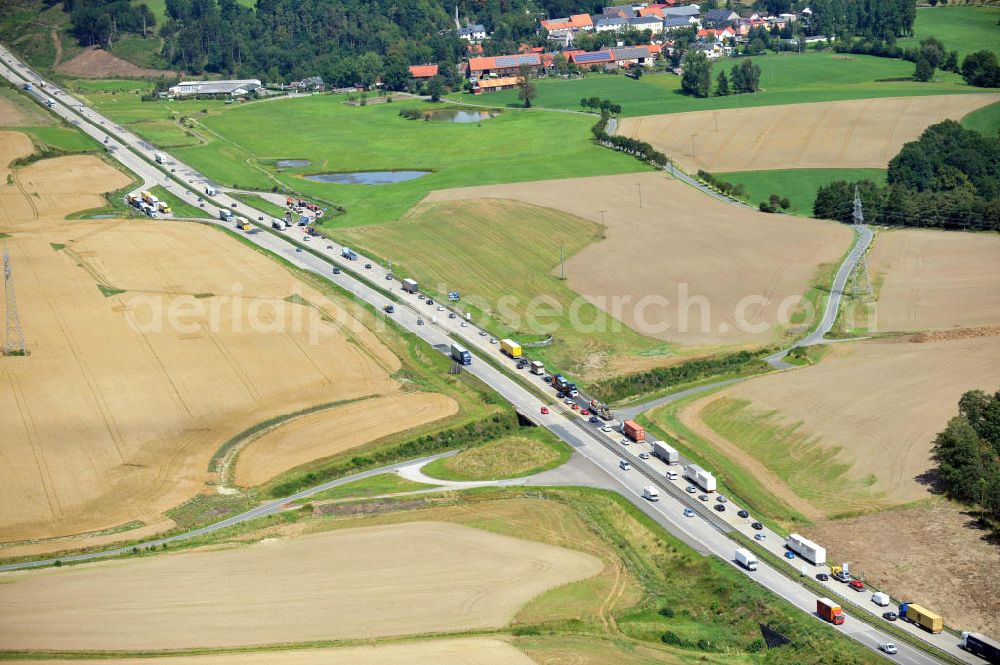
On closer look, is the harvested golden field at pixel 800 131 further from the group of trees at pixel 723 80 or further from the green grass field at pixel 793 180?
the group of trees at pixel 723 80

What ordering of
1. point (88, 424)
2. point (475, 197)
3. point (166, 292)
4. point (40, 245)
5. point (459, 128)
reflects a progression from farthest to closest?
point (459, 128)
point (475, 197)
point (40, 245)
point (166, 292)
point (88, 424)

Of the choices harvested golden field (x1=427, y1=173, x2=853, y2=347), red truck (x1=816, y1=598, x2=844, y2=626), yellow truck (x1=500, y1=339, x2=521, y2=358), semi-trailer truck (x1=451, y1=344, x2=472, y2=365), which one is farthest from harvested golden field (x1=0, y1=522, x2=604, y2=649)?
harvested golden field (x1=427, y1=173, x2=853, y2=347)

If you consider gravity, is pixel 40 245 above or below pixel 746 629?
above

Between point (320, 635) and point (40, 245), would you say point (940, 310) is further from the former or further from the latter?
point (40, 245)

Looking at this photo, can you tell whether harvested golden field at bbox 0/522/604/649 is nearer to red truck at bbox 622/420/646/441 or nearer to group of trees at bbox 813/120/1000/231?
red truck at bbox 622/420/646/441

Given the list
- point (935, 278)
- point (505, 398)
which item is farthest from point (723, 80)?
point (505, 398)

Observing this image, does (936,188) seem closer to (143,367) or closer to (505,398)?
(505,398)

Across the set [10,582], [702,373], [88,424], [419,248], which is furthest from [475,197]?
[10,582]

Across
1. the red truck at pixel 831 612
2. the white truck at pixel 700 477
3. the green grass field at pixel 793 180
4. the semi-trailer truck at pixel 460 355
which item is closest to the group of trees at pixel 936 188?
the green grass field at pixel 793 180
